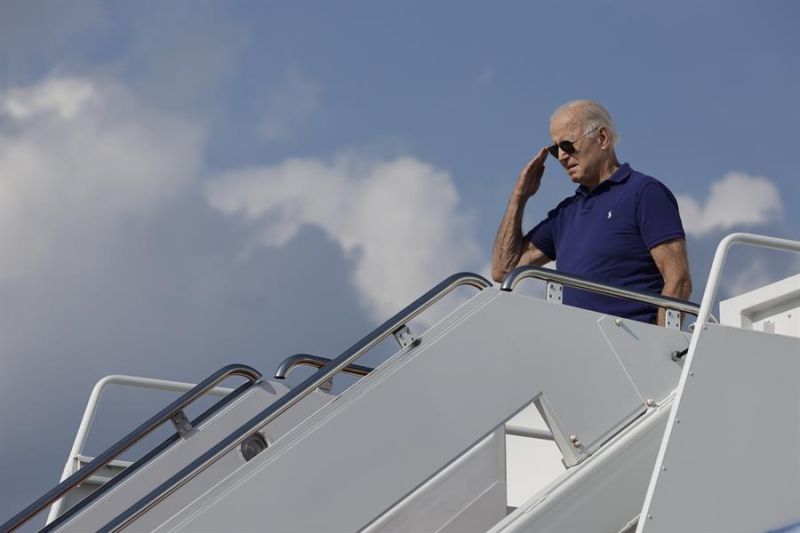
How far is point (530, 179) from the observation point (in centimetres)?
643

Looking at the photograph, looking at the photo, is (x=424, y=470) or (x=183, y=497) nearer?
(x=424, y=470)

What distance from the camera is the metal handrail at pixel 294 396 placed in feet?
13.7

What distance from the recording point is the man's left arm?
5.43 meters

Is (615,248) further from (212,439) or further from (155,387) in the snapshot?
(155,387)

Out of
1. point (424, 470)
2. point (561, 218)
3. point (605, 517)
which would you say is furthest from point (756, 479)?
point (561, 218)

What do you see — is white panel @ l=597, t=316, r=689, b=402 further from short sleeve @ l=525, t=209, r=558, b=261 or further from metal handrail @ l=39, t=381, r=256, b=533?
metal handrail @ l=39, t=381, r=256, b=533

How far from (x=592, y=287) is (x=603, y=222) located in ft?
3.12

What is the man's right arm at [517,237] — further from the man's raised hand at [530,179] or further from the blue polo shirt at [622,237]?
the blue polo shirt at [622,237]

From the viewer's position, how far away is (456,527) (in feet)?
15.3

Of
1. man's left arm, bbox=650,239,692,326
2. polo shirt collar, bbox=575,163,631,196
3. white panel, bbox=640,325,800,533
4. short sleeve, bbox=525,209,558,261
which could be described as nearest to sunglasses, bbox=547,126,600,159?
polo shirt collar, bbox=575,163,631,196

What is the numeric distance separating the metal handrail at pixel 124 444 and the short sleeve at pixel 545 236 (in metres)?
1.73

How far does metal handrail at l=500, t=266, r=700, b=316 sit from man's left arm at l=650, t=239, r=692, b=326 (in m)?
0.32

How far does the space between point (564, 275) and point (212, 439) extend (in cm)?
182

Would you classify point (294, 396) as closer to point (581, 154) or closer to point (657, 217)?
point (657, 217)
